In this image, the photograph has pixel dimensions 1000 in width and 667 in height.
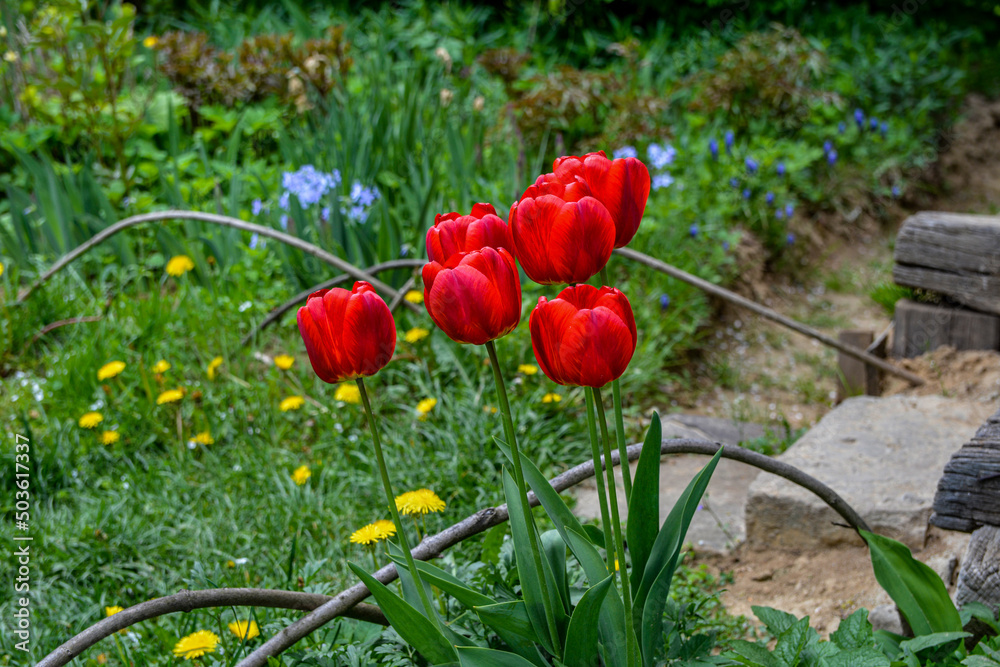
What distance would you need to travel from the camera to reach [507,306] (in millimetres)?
839

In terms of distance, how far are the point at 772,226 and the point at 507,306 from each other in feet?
12.3

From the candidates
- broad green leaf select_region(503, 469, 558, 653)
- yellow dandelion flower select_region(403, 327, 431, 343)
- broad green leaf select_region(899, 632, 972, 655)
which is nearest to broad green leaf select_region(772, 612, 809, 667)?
broad green leaf select_region(899, 632, 972, 655)

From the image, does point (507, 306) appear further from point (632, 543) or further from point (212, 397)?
point (212, 397)

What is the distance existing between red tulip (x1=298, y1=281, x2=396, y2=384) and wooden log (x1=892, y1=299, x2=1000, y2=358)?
8.87ft

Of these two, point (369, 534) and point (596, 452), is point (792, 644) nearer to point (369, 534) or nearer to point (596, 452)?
point (596, 452)

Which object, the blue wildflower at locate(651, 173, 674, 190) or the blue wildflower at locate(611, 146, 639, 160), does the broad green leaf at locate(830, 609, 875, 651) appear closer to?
the blue wildflower at locate(611, 146, 639, 160)

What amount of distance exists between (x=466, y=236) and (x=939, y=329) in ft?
8.73

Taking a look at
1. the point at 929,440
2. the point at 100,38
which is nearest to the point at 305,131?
the point at 100,38

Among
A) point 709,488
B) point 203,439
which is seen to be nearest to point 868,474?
point 709,488

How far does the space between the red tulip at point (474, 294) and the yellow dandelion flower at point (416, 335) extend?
1.75 m

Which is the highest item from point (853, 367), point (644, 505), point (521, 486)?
point (521, 486)

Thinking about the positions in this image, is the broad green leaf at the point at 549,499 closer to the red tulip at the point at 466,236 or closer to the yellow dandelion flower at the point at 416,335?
the red tulip at the point at 466,236

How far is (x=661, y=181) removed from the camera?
3.76 meters

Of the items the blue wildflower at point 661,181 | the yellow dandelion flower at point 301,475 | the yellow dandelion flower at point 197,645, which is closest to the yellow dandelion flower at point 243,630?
the yellow dandelion flower at point 197,645
